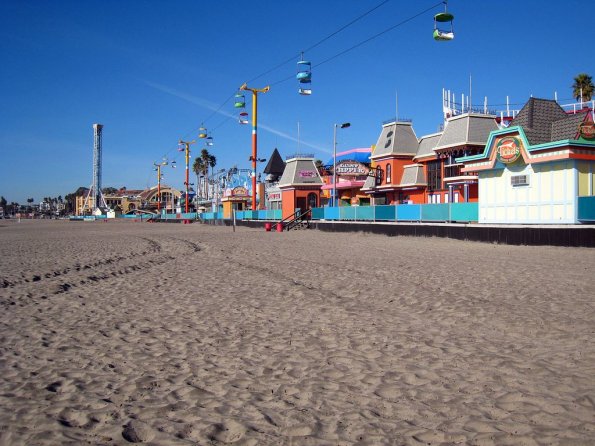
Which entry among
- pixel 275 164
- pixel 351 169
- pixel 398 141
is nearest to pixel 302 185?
pixel 351 169

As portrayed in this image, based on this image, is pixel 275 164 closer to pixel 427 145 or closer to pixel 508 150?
pixel 427 145

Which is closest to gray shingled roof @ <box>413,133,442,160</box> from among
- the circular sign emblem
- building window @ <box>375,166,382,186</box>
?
building window @ <box>375,166,382,186</box>

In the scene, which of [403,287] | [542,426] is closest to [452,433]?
[542,426]

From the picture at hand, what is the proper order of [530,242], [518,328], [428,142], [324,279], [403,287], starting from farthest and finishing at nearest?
[428,142]
[530,242]
[324,279]
[403,287]
[518,328]

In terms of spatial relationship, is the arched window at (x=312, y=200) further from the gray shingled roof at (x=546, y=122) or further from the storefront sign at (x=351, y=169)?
the gray shingled roof at (x=546, y=122)

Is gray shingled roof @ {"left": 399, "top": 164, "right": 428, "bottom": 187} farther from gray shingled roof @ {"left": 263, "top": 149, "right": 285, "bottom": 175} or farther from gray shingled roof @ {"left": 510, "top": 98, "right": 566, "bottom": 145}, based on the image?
gray shingled roof @ {"left": 263, "top": 149, "right": 285, "bottom": 175}

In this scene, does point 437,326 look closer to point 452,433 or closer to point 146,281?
point 452,433

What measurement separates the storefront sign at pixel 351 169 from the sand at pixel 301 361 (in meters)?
34.9

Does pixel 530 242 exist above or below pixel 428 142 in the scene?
below

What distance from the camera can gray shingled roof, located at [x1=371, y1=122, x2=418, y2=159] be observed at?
4606 cm

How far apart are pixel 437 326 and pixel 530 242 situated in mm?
16611

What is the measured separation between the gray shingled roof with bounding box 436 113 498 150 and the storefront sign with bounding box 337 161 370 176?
28.5 feet

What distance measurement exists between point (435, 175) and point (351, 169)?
780 centimetres

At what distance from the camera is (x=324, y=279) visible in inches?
457
